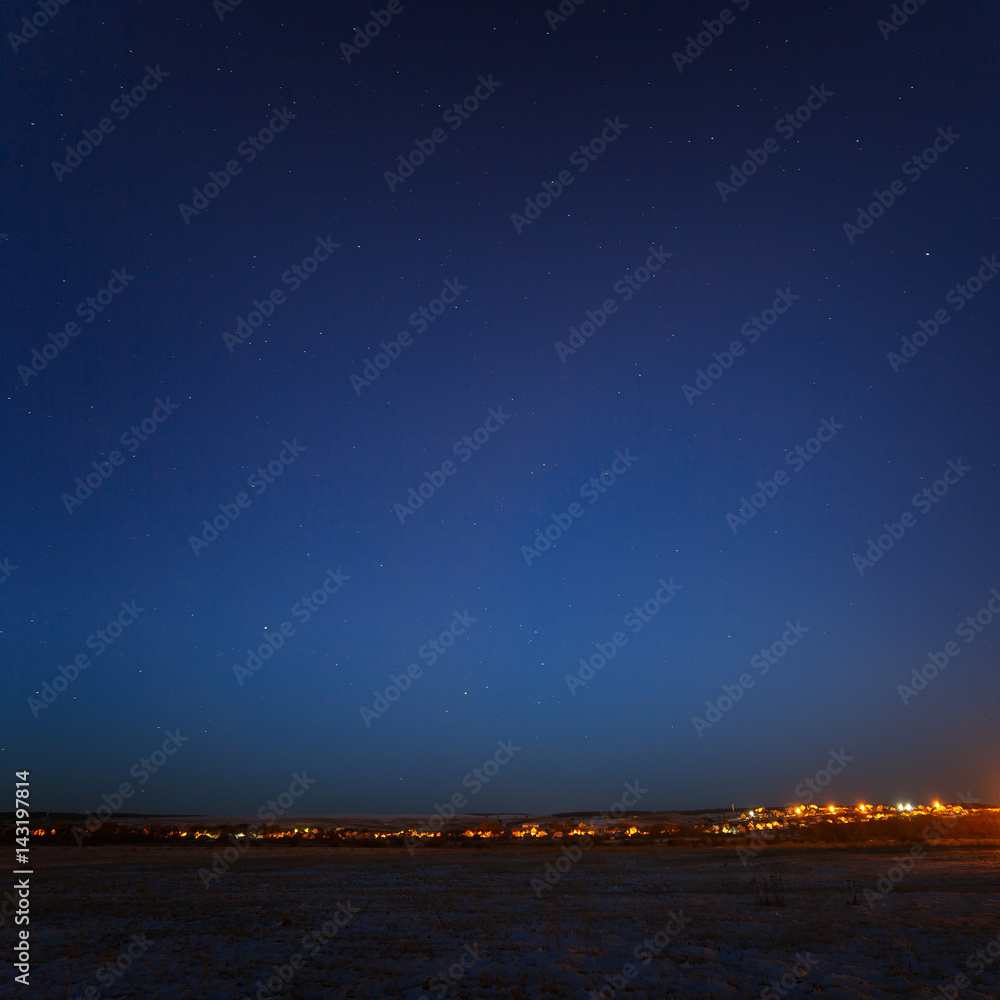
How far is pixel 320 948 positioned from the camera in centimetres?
1550

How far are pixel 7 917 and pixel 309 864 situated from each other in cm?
2660

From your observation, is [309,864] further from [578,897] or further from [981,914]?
[981,914]

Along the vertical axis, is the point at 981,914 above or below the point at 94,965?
below

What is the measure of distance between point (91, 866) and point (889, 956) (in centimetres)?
4316

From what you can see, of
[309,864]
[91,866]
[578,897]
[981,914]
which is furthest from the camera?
[309,864]

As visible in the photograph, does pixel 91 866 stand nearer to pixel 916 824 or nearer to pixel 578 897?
pixel 578 897

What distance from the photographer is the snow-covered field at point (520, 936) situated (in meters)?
12.4

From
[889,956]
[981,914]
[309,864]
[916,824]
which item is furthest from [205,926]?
[916,824]

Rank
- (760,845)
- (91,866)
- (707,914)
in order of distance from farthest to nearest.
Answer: (760,845) → (91,866) → (707,914)

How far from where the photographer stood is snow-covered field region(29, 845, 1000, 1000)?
40.7 ft

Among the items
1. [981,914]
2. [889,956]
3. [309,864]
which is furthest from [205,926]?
[309,864]

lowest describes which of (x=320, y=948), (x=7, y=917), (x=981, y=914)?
(x=981, y=914)

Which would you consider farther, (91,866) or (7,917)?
(91,866)

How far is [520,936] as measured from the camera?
16.5 meters
